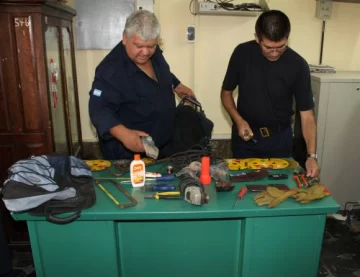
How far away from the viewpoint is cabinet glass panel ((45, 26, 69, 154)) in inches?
77.6

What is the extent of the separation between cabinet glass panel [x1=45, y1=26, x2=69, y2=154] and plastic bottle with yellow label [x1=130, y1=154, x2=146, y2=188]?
0.83 m

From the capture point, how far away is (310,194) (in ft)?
4.26

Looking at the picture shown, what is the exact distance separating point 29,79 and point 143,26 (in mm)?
754

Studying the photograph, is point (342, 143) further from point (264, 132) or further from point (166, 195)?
point (166, 195)

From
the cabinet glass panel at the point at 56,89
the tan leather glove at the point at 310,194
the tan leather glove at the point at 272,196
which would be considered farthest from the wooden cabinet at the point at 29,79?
the tan leather glove at the point at 310,194

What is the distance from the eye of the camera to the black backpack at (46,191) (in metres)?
1.17

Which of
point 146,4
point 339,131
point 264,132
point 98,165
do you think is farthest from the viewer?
point 146,4

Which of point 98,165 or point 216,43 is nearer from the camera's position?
point 98,165

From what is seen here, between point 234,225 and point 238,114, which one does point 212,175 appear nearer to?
point 234,225

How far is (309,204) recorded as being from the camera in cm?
127

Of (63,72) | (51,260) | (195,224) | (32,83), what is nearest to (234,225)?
(195,224)

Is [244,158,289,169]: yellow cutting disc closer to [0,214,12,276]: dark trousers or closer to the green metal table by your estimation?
the green metal table

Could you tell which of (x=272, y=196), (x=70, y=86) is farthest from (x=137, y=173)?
(x=70, y=86)

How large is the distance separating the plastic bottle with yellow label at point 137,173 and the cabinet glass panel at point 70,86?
1274 mm
